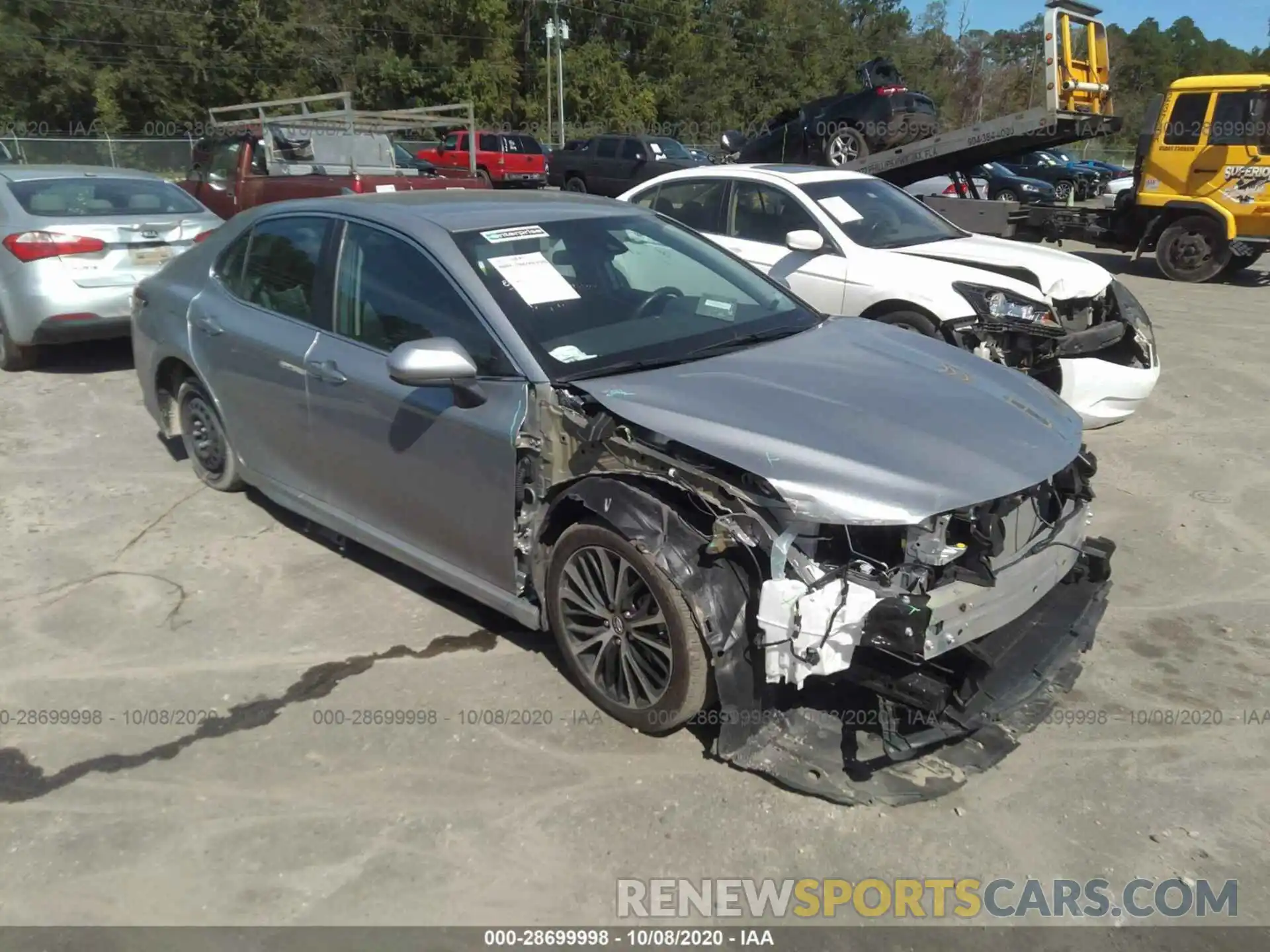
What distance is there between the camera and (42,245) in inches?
288

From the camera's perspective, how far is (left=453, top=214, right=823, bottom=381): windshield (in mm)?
3531

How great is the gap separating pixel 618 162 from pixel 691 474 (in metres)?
21.2

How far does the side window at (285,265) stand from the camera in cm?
426

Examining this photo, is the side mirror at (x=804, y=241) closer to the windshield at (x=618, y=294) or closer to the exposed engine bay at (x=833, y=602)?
the windshield at (x=618, y=294)

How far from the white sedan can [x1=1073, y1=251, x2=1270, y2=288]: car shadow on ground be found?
5.92 metres

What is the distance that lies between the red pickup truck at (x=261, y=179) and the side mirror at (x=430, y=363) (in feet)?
27.4

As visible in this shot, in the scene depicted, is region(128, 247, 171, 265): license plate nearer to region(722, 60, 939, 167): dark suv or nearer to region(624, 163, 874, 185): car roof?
region(624, 163, 874, 185): car roof

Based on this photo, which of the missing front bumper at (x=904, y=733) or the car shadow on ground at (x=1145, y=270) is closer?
the missing front bumper at (x=904, y=733)

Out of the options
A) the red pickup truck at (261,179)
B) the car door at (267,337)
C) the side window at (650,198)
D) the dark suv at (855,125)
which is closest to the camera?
the car door at (267,337)

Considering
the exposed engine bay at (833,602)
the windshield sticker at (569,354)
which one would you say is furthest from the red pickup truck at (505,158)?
the exposed engine bay at (833,602)

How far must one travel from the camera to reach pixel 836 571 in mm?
2859

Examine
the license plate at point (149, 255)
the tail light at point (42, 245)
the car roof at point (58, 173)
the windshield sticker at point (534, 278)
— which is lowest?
the license plate at point (149, 255)

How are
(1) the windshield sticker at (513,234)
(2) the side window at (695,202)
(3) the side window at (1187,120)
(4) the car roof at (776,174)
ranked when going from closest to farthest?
(1) the windshield sticker at (513,234) < (4) the car roof at (776,174) < (2) the side window at (695,202) < (3) the side window at (1187,120)

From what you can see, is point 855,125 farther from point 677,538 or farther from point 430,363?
point 677,538
